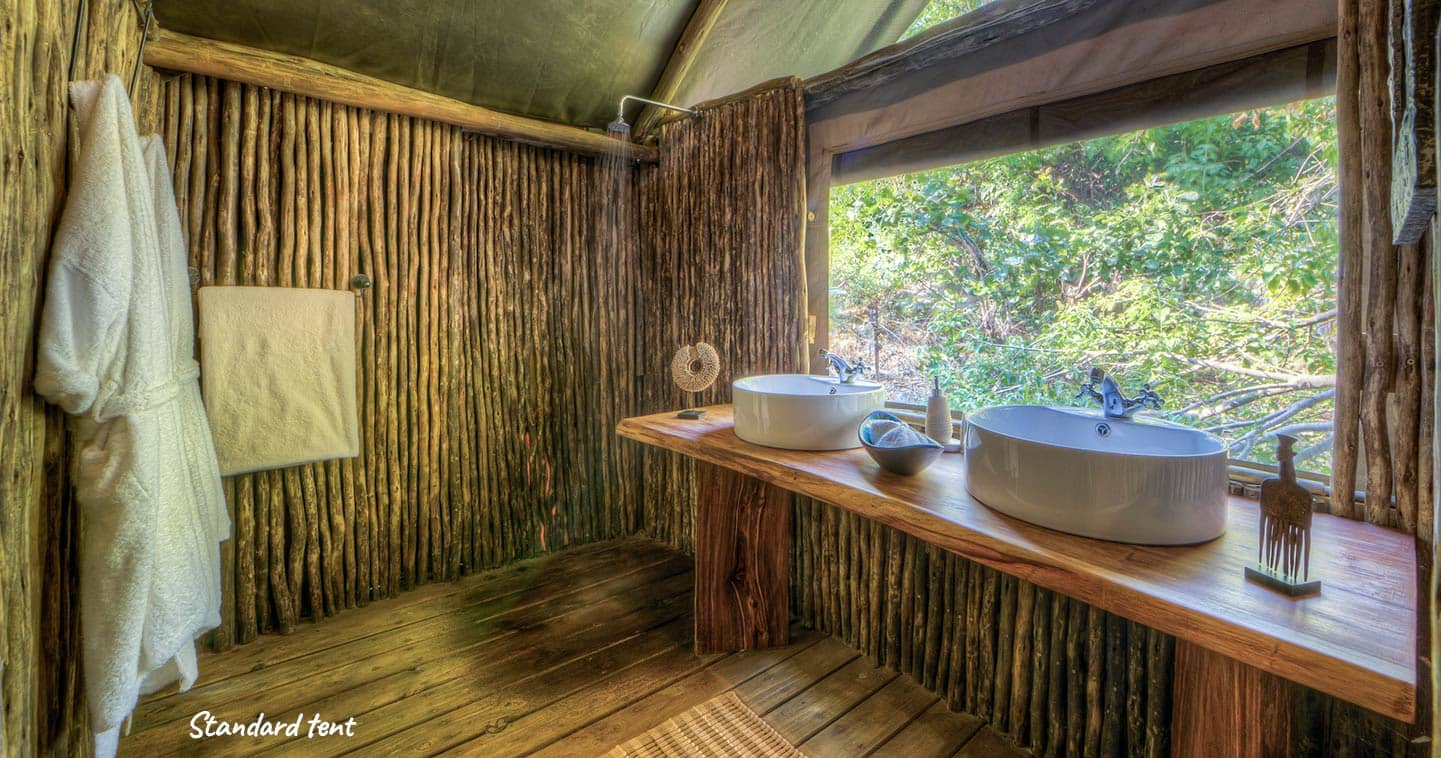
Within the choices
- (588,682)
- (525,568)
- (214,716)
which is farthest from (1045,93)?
(214,716)

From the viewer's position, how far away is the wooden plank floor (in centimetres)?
183

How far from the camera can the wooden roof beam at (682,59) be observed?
265 centimetres

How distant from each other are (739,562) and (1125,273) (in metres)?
1.96

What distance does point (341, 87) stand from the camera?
237 centimetres

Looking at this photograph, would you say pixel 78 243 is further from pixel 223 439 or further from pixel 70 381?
pixel 223 439

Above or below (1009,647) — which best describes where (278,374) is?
above

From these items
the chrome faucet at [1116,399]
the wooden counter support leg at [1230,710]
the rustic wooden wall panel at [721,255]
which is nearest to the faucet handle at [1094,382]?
the chrome faucet at [1116,399]

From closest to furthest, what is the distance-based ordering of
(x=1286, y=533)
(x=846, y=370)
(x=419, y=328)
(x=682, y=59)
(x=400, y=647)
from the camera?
(x=1286, y=533) < (x=846, y=370) < (x=400, y=647) < (x=419, y=328) < (x=682, y=59)

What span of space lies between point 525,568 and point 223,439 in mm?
1444

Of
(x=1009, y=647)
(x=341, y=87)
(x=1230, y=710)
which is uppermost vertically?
(x=341, y=87)

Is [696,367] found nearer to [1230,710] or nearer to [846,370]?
[846,370]

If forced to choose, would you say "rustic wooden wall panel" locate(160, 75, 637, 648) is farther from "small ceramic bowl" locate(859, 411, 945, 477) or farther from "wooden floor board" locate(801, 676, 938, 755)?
"small ceramic bowl" locate(859, 411, 945, 477)

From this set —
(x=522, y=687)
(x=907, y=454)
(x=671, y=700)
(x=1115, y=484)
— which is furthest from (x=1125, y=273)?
(x=522, y=687)

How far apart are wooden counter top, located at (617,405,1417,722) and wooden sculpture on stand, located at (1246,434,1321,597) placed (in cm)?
2
